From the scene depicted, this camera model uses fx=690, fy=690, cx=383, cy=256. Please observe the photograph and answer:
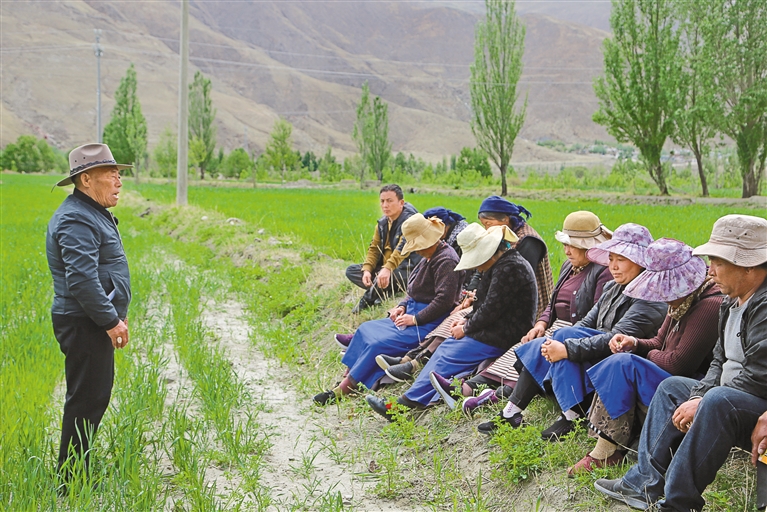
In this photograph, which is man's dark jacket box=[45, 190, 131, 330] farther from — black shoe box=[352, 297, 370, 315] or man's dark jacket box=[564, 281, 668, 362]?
black shoe box=[352, 297, 370, 315]

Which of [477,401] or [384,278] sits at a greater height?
[384,278]

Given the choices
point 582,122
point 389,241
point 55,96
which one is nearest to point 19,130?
point 55,96

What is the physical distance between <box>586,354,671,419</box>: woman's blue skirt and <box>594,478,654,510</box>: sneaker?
35cm

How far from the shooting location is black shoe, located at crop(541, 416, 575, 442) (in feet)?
12.7

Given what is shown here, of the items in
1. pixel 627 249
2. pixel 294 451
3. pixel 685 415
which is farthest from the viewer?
pixel 294 451

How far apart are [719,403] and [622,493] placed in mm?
648

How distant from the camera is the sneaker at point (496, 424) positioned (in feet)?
13.3

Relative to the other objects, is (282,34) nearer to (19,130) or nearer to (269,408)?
(19,130)

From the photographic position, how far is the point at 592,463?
347 cm

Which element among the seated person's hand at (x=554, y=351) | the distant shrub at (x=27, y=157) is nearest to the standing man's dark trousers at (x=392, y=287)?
the seated person's hand at (x=554, y=351)

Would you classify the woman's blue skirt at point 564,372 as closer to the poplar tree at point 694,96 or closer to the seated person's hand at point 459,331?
the seated person's hand at point 459,331

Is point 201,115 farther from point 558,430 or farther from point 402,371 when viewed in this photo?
point 558,430

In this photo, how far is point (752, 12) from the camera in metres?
21.0

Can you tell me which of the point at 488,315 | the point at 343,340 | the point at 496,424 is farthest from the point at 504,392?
the point at 343,340
